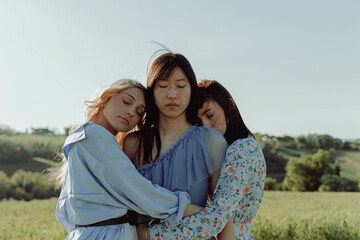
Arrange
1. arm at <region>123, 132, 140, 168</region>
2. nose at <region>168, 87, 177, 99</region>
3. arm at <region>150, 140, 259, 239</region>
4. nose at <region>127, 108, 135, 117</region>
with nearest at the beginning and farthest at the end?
arm at <region>150, 140, 259, 239</region>
nose at <region>168, 87, 177, 99</region>
nose at <region>127, 108, 135, 117</region>
arm at <region>123, 132, 140, 168</region>

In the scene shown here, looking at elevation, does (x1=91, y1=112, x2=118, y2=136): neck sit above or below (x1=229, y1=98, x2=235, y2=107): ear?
below

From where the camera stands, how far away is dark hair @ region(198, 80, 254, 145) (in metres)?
3.07

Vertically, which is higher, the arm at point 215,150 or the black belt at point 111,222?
the arm at point 215,150

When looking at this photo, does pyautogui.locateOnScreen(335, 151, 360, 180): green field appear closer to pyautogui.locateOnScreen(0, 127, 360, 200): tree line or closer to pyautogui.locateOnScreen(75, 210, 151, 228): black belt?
pyautogui.locateOnScreen(0, 127, 360, 200): tree line

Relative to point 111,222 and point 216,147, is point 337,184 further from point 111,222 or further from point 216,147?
point 111,222

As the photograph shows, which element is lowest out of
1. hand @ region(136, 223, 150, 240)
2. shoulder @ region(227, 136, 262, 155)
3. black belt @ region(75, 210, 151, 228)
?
hand @ region(136, 223, 150, 240)

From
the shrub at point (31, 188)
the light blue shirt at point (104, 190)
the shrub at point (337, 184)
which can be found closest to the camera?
the light blue shirt at point (104, 190)

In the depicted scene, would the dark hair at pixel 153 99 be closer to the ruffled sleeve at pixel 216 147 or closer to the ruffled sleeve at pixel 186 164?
the ruffled sleeve at pixel 186 164

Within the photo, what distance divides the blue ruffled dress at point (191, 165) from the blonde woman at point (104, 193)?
0.56 feet

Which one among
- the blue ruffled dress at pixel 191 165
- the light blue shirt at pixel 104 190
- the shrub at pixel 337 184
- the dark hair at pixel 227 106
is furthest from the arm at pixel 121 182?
the shrub at pixel 337 184

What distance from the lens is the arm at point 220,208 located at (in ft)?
8.05

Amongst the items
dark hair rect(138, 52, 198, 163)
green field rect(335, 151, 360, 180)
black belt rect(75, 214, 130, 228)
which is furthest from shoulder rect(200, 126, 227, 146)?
green field rect(335, 151, 360, 180)

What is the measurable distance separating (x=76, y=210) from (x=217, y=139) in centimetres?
113

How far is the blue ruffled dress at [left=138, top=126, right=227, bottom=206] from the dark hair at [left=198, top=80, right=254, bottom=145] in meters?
0.35
